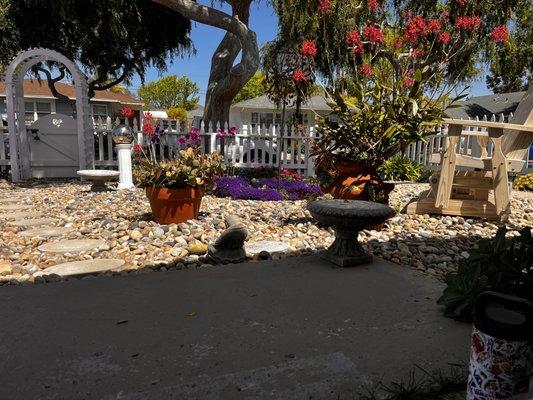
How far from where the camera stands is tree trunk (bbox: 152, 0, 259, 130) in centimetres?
956

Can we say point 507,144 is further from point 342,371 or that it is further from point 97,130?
point 97,130

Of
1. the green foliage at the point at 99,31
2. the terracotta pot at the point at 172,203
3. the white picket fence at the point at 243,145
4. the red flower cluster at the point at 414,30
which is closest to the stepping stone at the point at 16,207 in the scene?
the terracotta pot at the point at 172,203

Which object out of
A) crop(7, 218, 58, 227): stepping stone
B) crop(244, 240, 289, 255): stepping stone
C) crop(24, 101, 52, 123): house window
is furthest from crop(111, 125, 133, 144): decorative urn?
crop(24, 101, 52, 123): house window

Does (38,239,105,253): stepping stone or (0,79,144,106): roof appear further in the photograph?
(0,79,144,106): roof

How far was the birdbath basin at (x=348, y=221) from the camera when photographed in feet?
10.4

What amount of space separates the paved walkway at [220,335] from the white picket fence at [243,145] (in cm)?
668

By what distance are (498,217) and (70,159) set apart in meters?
8.73

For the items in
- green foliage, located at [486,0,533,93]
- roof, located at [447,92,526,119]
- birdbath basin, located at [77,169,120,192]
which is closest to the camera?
birdbath basin, located at [77,169,120,192]

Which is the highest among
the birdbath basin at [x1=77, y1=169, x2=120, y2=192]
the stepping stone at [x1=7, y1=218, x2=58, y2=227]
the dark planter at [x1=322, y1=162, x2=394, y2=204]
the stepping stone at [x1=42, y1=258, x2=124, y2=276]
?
the dark planter at [x1=322, y1=162, x2=394, y2=204]

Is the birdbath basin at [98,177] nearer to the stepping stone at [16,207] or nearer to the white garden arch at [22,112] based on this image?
the stepping stone at [16,207]

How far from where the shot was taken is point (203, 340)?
2072 millimetres

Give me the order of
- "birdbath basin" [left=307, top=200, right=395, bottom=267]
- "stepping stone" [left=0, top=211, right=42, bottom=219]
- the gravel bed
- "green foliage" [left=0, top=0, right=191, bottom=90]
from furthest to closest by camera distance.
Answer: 1. "green foliage" [left=0, top=0, right=191, bottom=90]
2. "stepping stone" [left=0, top=211, right=42, bottom=219]
3. the gravel bed
4. "birdbath basin" [left=307, top=200, right=395, bottom=267]

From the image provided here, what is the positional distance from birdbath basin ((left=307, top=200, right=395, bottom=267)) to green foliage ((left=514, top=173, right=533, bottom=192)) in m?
6.43

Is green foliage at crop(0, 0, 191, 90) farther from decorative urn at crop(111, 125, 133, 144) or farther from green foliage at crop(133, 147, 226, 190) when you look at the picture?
green foliage at crop(133, 147, 226, 190)
